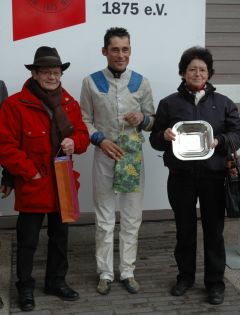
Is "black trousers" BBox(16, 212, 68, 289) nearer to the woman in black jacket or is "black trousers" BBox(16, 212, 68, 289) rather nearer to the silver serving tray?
the woman in black jacket

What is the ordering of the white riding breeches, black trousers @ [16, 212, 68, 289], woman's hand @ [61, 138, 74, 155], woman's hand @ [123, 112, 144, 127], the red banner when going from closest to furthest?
woman's hand @ [61, 138, 74, 155] → black trousers @ [16, 212, 68, 289] → woman's hand @ [123, 112, 144, 127] → the white riding breeches → the red banner

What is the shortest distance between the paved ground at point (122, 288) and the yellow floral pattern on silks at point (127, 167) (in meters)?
0.81

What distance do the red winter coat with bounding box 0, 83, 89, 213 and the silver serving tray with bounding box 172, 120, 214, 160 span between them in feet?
2.22

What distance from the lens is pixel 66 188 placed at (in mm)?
3498

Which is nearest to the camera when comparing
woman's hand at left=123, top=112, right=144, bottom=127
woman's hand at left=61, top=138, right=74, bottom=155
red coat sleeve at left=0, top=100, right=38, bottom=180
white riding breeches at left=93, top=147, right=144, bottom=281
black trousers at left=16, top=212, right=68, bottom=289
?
red coat sleeve at left=0, top=100, right=38, bottom=180

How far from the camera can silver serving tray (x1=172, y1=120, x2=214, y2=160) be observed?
11.5ft

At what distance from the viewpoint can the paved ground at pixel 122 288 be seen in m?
3.65

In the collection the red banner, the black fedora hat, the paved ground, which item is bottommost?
the paved ground

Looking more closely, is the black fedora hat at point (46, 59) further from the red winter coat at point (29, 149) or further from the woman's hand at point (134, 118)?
the woman's hand at point (134, 118)

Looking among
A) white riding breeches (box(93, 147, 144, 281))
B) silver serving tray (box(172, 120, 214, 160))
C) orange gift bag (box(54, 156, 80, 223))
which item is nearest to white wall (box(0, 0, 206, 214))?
white riding breeches (box(93, 147, 144, 281))

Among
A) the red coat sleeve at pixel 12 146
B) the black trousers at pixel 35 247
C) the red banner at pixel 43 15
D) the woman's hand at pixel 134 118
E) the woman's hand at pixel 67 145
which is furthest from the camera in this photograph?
the red banner at pixel 43 15

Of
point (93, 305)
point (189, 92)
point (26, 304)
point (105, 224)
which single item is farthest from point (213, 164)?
point (26, 304)

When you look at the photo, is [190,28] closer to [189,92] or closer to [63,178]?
[189,92]

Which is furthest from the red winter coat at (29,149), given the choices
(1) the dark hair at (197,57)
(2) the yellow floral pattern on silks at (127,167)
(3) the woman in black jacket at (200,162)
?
(1) the dark hair at (197,57)
